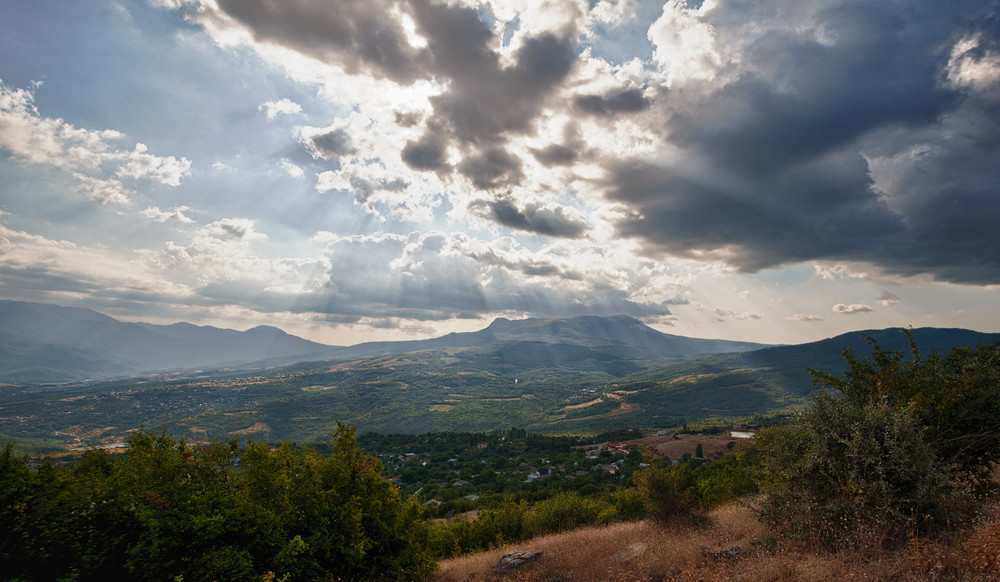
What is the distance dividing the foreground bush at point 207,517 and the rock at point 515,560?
2.09m

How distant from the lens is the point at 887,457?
852 centimetres

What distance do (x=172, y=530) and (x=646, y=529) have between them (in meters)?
13.7

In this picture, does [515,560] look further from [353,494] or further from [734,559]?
[734,559]

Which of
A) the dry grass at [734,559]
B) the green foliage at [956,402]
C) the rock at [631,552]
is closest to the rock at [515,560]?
the dry grass at [734,559]

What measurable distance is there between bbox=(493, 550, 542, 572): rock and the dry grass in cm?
28

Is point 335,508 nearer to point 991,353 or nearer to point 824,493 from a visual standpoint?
point 824,493

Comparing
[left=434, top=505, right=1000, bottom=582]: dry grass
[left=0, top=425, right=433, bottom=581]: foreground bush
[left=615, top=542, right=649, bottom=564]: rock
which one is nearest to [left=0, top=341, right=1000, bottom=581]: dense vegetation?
[left=0, top=425, right=433, bottom=581]: foreground bush

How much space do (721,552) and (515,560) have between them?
544 centimetres

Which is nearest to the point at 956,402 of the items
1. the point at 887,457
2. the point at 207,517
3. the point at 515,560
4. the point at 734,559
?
the point at 887,457

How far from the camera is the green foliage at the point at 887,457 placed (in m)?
8.03

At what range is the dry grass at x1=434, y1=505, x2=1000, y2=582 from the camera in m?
6.56

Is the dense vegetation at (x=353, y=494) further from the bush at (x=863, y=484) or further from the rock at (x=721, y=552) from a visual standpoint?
the rock at (x=721, y=552)

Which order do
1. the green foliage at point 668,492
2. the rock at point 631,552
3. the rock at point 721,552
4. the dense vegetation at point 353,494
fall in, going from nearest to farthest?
the dense vegetation at point 353,494 → the rock at point 721,552 → the rock at point 631,552 → the green foliage at point 668,492

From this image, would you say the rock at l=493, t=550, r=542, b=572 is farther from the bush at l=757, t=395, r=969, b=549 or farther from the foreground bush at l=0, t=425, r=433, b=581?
the bush at l=757, t=395, r=969, b=549
